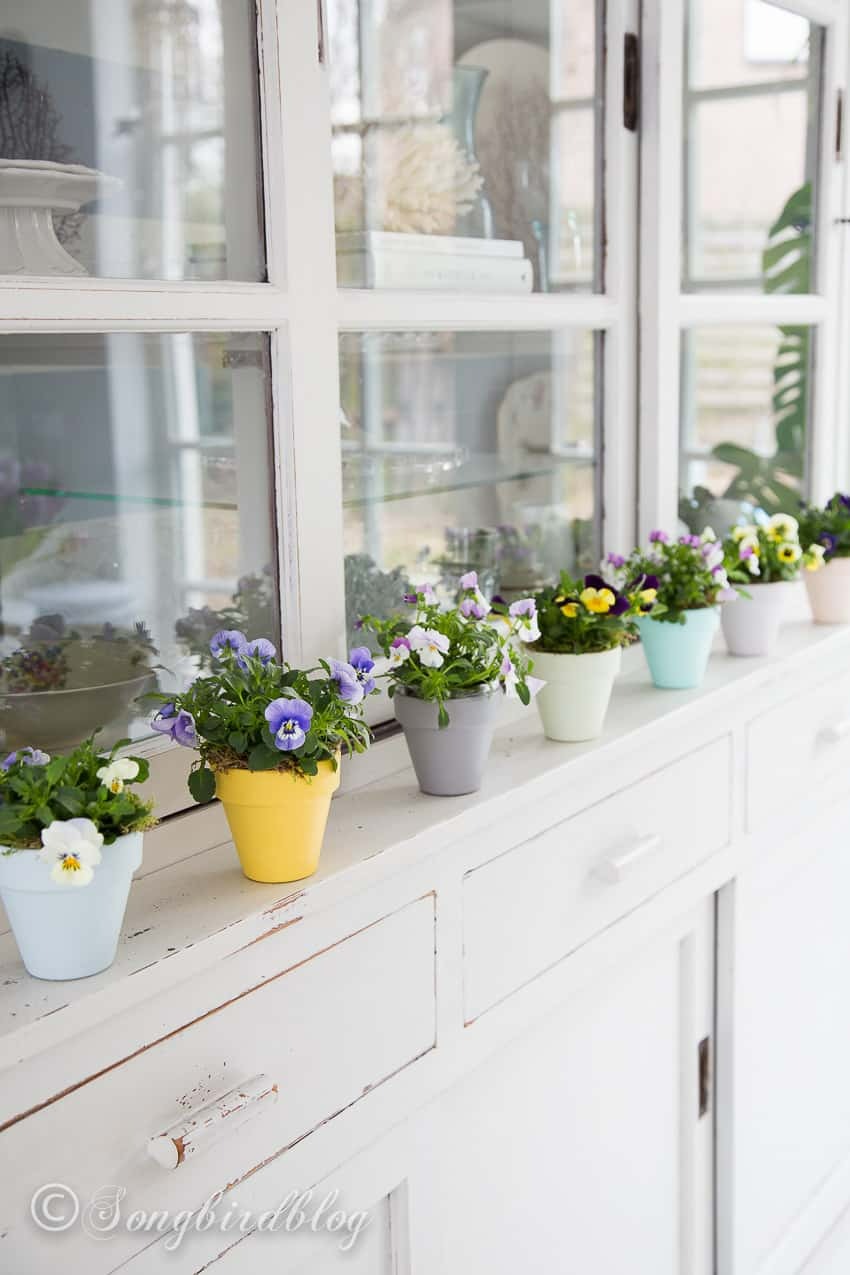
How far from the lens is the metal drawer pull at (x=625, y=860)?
1418mm

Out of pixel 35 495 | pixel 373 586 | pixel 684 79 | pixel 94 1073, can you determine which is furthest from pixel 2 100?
pixel 684 79

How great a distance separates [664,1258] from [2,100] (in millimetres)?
1529

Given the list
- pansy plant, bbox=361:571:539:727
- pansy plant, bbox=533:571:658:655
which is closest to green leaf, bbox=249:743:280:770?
pansy plant, bbox=361:571:539:727

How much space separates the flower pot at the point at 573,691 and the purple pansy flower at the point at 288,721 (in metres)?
0.43

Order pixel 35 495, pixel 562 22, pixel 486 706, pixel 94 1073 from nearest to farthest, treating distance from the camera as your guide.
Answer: pixel 94 1073, pixel 35 495, pixel 486 706, pixel 562 22

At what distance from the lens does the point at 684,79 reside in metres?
1.75

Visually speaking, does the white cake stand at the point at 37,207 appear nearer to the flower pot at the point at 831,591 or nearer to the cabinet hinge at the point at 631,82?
the cabinet hinge at the point at 631,82

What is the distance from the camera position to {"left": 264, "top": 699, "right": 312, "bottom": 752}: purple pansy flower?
993mm

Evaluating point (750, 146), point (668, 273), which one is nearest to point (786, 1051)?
point (668, 273)

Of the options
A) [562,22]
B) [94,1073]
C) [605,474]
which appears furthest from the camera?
[605,474]

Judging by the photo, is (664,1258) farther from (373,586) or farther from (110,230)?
(110,230)

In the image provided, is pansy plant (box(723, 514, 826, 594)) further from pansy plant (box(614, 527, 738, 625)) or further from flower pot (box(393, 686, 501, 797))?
flower pot (box(393, 686, 501, 797))

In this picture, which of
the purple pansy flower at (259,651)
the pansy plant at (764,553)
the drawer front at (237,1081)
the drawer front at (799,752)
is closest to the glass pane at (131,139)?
the purple pansy flower at (259,651)

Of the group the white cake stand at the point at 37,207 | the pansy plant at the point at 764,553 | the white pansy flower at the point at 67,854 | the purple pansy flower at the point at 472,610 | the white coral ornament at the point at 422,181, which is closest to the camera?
the white pansy flower at the point at 67,854
